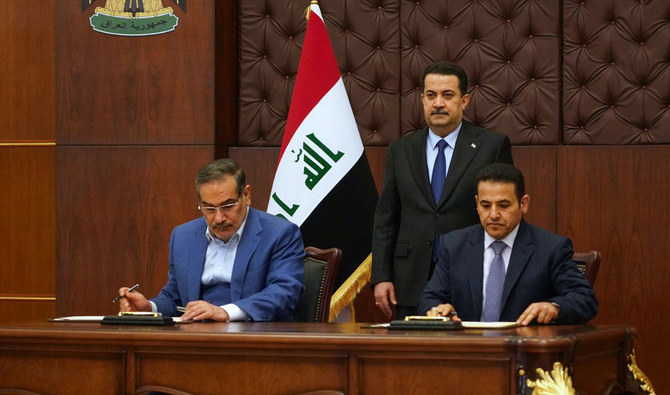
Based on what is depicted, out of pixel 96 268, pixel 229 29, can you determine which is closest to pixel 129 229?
pixel 96 268

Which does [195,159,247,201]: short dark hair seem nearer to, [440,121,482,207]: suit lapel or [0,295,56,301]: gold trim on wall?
[440,121,482,207]: suit lapel

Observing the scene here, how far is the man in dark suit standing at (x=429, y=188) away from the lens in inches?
166

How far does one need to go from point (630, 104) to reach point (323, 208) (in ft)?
5.50

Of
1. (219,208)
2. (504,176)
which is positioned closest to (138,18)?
(219,208)

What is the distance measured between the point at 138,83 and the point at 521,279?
2.85 meters

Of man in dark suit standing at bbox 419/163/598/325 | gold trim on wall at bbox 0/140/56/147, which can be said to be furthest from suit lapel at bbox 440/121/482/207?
gold trim on wall at bbox 0/140/56/147

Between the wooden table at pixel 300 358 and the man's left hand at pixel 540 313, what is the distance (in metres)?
0.11

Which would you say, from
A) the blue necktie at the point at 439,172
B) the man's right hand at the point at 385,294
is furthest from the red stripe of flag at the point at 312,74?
the man's right hand at the point at 385,294

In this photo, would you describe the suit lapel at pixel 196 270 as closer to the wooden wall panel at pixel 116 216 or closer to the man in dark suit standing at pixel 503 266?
the man in dark suit standing at pixel 503 266

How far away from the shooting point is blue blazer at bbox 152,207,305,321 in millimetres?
3543

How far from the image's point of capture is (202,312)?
3.28 m

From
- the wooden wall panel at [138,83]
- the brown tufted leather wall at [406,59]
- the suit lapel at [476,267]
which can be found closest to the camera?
the suit lapel at [476,267]

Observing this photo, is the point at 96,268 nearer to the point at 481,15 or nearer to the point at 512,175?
the point at 481,15

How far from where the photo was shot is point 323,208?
4.84 meters
